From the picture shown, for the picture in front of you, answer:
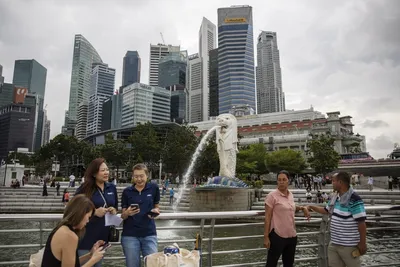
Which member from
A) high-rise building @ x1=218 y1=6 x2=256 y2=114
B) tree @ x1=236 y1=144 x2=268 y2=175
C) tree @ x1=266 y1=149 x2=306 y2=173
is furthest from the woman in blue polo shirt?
high-rise building @ x1=218 y1=6 x2=256 y2=114

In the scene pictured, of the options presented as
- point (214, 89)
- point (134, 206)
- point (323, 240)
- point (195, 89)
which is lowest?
point (323, 240)

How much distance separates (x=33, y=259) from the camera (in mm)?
2719

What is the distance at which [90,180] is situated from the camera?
3479 millimetres

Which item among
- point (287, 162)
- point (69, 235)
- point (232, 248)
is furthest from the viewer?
point (287, 162)

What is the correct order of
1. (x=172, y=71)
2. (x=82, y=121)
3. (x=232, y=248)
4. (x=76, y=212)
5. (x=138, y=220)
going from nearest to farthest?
(x=76, y=212)
(x=138, y=220)
(x=232, y=248)
(x=172, y=71)
(x=82, y=121)

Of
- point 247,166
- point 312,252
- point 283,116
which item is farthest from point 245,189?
point 283,116

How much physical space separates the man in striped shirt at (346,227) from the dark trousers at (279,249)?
53 centimetres

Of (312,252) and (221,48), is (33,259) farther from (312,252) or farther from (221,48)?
(221,48)

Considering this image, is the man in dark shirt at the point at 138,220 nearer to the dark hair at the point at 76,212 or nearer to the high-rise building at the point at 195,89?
the dark hair at the point at 76,212

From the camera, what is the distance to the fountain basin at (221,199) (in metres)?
20.2

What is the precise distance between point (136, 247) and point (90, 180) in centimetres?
97

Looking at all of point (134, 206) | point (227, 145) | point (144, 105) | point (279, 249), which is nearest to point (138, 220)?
point (134, 206)

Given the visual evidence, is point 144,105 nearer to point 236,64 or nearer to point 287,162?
point 236,64

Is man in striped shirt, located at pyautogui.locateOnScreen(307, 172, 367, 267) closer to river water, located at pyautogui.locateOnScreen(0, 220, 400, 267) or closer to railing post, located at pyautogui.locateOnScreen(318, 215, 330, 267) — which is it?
railing post, located at pyautogui.locateOnScreen(318, 215, 330, 267)
